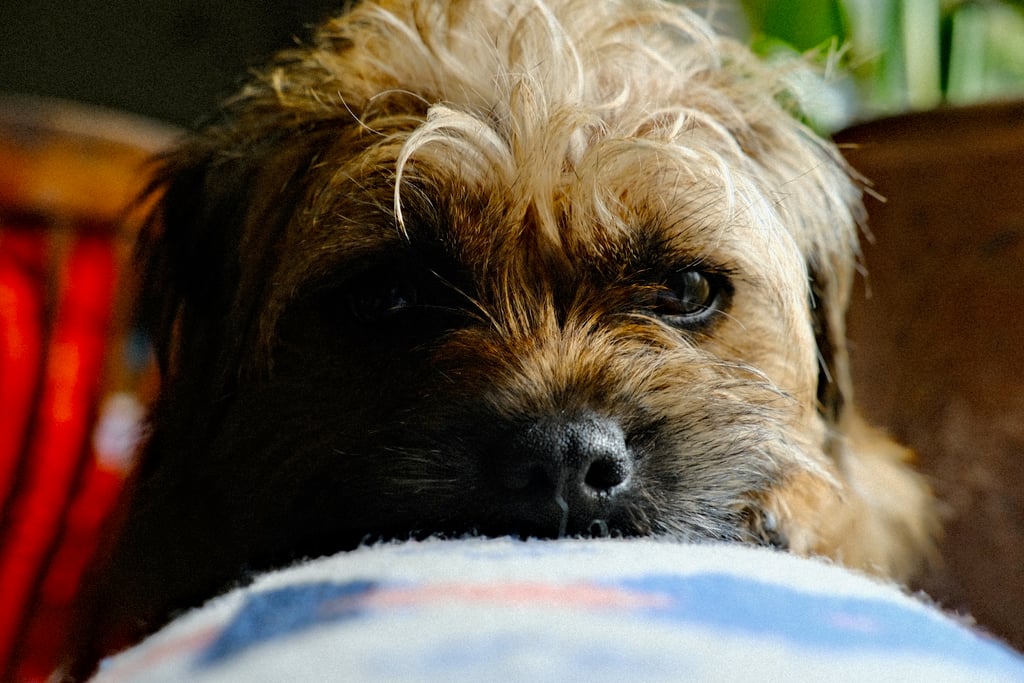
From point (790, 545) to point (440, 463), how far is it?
0.49 metres

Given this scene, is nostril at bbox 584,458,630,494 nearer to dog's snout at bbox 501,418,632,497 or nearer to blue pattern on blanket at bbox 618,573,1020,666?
dog's snout at bbox 501,418,632,497

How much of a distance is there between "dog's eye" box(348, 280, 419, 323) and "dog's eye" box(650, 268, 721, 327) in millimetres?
284

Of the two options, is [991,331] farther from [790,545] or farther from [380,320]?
[380,320]

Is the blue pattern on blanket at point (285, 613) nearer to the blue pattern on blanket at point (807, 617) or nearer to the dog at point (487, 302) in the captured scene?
the blue pattern on blanket at point (807, 617)

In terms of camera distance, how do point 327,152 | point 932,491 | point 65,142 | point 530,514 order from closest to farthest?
1. point 530,514
2. point 327,152
3. point 932,491
4. point 65,142

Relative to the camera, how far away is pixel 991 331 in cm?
117

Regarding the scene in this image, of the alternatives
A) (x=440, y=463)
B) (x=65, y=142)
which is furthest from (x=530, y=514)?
(x=65, y=142)

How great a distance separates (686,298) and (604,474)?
0.34m

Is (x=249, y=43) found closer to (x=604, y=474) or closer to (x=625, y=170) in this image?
(x=625, y=170)

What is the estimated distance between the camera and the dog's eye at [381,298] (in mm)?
970

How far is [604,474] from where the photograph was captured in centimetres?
76

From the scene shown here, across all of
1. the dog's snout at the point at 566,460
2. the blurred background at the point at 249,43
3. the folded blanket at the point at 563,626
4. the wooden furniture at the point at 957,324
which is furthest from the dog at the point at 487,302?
the blurred background at the point at 249,43

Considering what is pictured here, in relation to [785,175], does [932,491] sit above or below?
below

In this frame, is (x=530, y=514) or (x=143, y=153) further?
(x=143, y=153)
